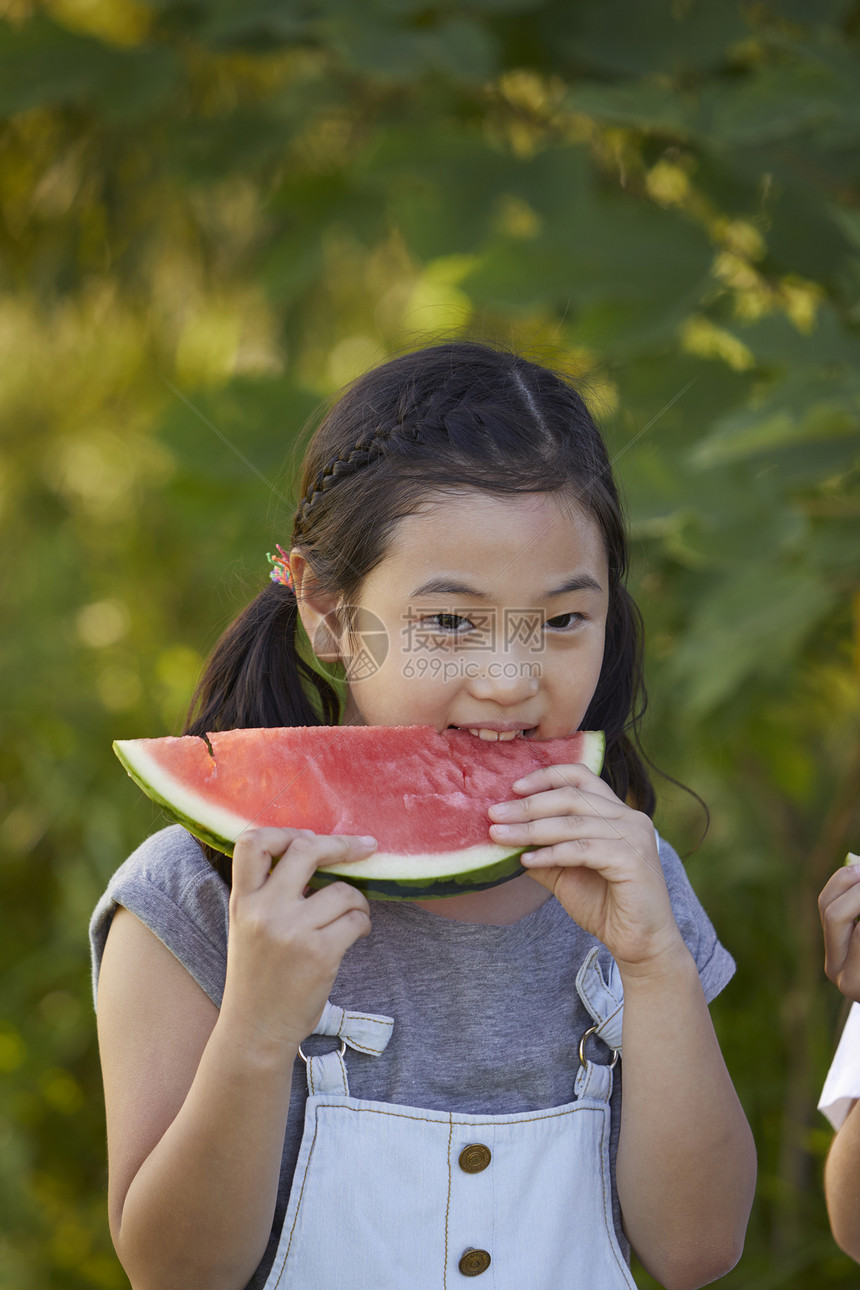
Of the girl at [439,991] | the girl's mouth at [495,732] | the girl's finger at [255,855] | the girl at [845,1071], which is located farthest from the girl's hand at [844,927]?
the girl's finger at [255,855]

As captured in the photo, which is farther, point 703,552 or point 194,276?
point 194,276

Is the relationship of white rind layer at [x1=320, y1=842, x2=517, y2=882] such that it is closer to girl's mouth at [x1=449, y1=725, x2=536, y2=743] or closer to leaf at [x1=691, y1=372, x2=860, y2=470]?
girl's mouth at [x1=449, y1=725, x2=536, y2=743]

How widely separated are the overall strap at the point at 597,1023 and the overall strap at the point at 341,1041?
236 mm

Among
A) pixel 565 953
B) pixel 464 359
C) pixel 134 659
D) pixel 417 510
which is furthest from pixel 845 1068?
pixel 134 659

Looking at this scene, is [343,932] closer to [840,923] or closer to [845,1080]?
[840,923]

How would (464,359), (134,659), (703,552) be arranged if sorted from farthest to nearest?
(134,659), (703,552), (464,359)

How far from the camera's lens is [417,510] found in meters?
1.18

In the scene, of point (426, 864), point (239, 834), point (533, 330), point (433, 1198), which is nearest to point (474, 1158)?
point (433, 1198)

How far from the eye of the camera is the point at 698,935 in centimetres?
139

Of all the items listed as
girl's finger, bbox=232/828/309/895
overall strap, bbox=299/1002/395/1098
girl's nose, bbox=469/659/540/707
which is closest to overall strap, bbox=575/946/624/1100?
overall strap, bbox=299/1002/395/1098

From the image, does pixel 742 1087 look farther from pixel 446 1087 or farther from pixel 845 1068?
pixel 446 1087

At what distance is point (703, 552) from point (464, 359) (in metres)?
0.52

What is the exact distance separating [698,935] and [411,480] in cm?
68

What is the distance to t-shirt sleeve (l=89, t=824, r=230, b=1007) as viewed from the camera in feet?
3.80
